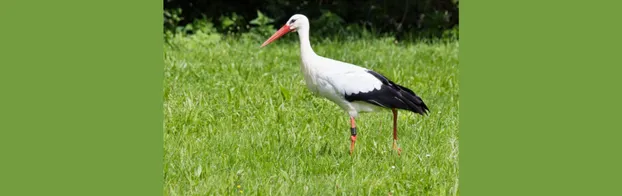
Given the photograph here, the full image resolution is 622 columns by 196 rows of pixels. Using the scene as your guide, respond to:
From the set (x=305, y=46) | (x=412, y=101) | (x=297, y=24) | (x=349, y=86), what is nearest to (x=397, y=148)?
(x=412, y=101)

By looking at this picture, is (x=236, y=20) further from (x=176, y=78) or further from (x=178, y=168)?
(x=178, y=168)

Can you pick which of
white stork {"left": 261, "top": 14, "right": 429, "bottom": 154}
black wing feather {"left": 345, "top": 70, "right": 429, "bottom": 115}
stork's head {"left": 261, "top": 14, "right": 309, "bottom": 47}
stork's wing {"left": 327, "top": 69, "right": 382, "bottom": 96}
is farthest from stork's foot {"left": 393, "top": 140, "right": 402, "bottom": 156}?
stork's head {"left": 261, "top": 14, "right": 309, "bottom": 47}

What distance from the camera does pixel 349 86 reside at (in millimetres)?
4945

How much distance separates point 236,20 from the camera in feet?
21.5

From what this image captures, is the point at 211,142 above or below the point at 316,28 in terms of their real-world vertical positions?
below

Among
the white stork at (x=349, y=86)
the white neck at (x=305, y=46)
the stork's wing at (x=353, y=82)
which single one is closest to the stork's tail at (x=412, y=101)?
the white stork at (x=349, y=86)

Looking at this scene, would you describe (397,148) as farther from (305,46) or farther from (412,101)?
(305,46)

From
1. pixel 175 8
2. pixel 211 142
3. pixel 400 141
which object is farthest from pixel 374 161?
pixel 175 8

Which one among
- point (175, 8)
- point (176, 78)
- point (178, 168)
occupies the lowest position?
point (178, 168)

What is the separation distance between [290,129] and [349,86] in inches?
17.9

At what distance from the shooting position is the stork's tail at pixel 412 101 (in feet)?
16.3

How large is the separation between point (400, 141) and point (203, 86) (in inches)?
53.5

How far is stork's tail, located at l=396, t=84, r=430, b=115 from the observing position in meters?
4.97

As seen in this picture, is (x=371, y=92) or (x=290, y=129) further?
(x=290, y=129)
